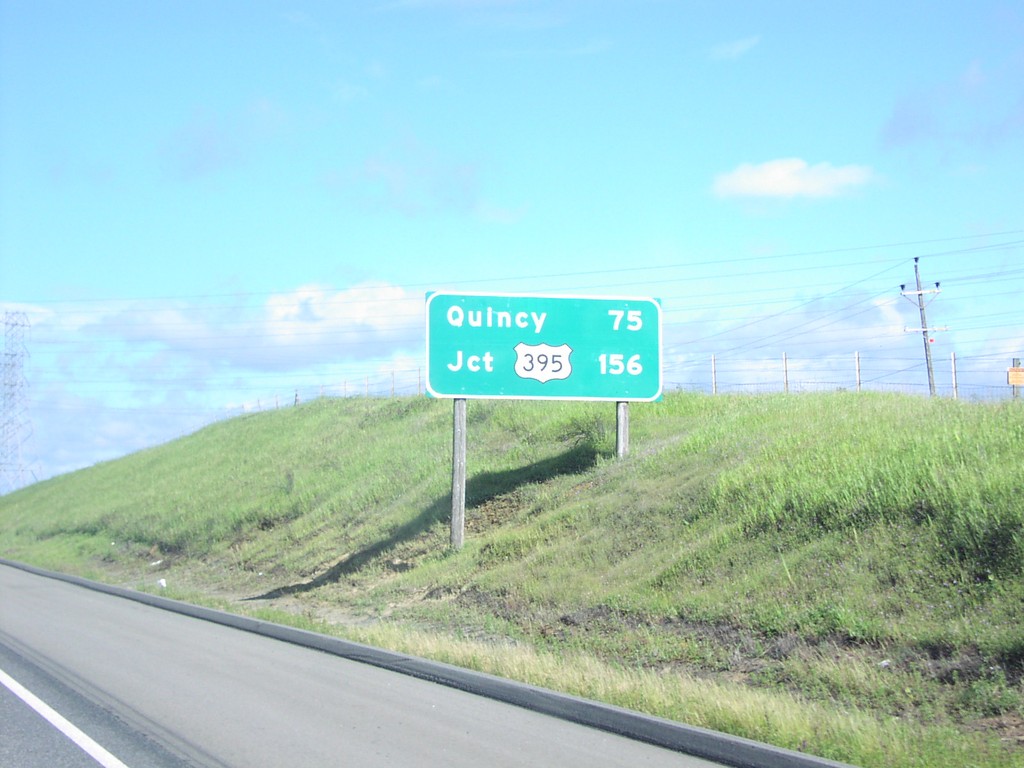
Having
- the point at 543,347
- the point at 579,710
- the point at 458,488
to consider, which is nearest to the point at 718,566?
the point at 579,710

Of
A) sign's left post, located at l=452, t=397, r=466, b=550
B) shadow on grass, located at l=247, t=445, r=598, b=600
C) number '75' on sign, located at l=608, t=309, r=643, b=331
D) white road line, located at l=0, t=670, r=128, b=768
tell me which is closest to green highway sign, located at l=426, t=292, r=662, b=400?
number '75' on sign, located at l=608, t=309, r=643, b=331

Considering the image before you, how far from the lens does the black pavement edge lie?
7004mm

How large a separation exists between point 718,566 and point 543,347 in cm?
927

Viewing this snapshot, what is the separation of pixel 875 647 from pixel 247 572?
21253mm

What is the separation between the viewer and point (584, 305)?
2227 cm

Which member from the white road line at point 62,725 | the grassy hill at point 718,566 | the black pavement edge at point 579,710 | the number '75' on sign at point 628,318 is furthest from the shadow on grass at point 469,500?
the white road line at point 62,725

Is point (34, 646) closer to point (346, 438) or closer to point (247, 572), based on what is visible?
point (247, 572)

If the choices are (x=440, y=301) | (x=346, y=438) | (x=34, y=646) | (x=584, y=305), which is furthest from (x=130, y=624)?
(x=346, y=438)

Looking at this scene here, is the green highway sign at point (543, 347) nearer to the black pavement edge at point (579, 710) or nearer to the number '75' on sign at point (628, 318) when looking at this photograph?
the number '75' on sign at point (628, 318)

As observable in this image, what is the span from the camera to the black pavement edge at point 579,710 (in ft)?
23.0

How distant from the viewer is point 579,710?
8758 mm

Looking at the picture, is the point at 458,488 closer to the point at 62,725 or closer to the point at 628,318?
the point at 628,318

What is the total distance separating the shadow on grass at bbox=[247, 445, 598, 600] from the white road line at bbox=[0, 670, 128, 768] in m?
11.9

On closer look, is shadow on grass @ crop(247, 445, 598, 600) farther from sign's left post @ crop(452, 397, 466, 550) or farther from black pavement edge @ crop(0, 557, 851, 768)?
black pavement edge @ crop(0, 557, 851, 768)
